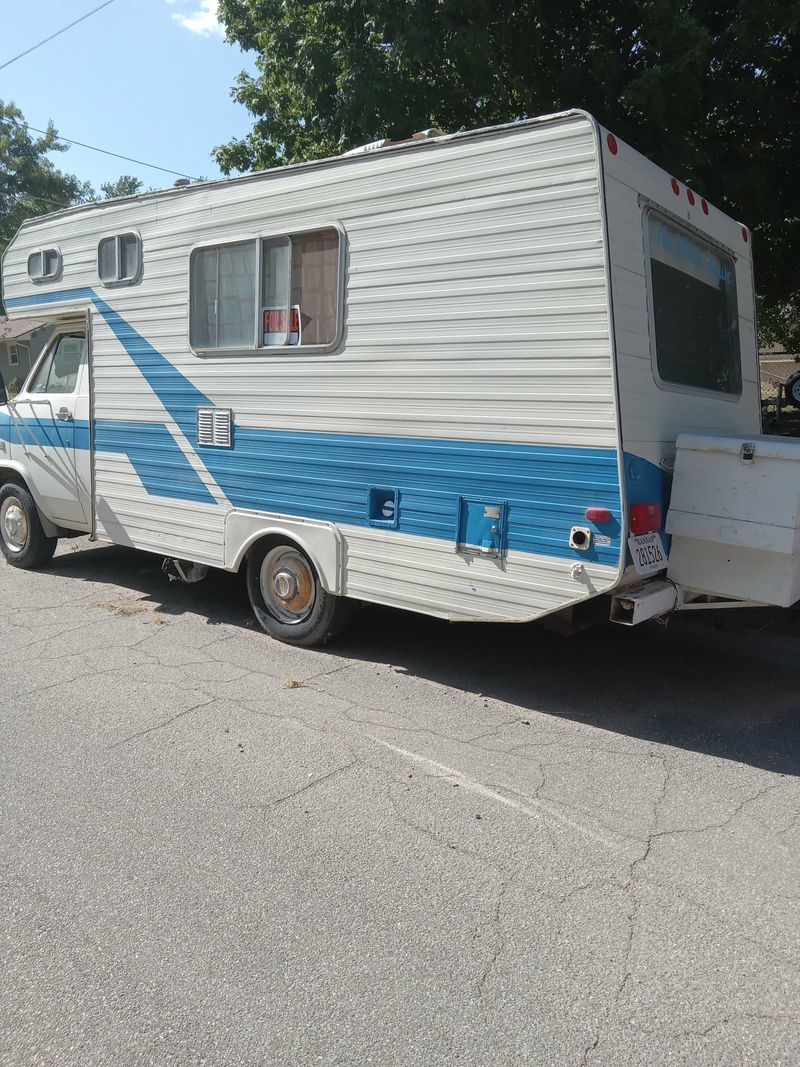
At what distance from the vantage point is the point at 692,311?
5.05 metres

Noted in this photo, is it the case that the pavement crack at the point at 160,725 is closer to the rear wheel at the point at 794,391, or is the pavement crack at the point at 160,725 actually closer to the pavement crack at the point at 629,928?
the pavement crack at the point at 629,928

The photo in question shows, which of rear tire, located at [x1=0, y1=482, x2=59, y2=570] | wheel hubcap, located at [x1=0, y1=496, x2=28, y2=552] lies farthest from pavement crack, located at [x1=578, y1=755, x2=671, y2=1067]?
wheel hubcap, located at [x1=0, y1=496, x2=28, y2=552]

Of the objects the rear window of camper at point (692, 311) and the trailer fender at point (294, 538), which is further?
the trailer fender at point (294, 538)

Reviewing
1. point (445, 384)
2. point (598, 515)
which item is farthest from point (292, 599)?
point (598, 515)

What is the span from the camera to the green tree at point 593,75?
7.05 meters

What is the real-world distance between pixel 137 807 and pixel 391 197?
A: 11.4ft

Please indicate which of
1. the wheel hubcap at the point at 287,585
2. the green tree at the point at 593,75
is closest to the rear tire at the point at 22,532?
the wheel hubcap at the point at 287,585

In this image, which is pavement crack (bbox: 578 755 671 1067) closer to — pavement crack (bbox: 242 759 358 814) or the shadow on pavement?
the shadow on pavement

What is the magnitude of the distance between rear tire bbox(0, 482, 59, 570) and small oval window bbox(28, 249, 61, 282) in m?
1.91

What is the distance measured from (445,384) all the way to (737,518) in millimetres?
1671

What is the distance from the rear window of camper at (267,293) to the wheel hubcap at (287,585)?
139 centimetres

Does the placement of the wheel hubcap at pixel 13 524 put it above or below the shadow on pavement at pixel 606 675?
above

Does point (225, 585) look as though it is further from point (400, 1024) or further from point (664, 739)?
point (400, 1024)

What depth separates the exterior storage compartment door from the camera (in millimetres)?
4121
